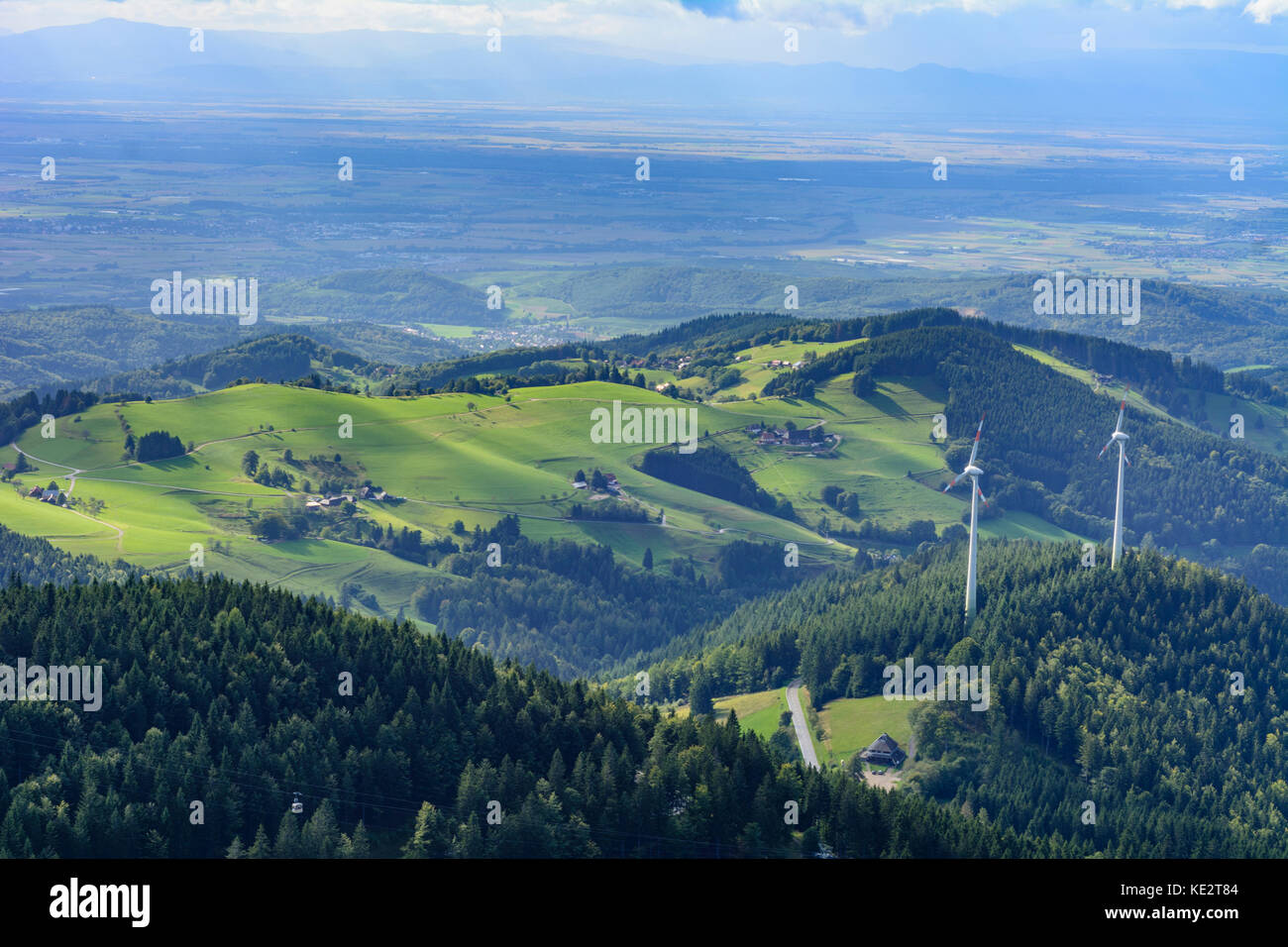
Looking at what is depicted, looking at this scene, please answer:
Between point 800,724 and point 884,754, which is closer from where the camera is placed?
point 884,754

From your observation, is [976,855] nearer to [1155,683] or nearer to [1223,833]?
[1223,833]

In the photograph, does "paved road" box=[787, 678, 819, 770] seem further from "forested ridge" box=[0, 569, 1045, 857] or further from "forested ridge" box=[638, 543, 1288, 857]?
"forested ridge" box=[0, 569, 1045, 857]

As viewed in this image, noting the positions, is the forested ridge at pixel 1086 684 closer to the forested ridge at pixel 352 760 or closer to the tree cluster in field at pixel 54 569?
the forested ridge at pixel 352 760

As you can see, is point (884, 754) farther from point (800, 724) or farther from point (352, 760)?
point (352, 760)

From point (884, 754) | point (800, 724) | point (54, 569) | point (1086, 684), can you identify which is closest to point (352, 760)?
point (884, 754)

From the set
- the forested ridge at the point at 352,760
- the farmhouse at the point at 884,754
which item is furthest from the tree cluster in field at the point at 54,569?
the farmhouse at the point at 884,754

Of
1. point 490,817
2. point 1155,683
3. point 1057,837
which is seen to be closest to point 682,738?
point 490,817
